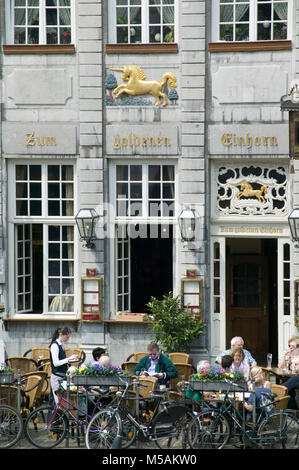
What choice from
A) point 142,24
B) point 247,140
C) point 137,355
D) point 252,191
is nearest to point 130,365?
point 137,355

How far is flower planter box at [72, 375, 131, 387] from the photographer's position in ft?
43.1

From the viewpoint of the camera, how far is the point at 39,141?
17734 mm

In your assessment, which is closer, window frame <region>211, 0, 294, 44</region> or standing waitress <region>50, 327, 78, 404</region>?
standing waitress <region>50, 327, 78, 404</region>

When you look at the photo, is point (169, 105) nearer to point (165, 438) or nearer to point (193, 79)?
point (193, 79)

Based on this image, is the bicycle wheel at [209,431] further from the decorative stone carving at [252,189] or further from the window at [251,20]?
the window at [251,20]

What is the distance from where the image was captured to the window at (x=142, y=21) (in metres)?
17.5

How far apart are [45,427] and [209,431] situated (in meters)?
2.20

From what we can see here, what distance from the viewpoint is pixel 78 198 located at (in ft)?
58.4

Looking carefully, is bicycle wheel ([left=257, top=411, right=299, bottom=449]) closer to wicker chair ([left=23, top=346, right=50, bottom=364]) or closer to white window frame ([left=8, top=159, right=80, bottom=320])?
wicker chair ([left=23, top=346, right=50, bottom=364])

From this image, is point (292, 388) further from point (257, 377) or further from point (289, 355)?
point (289, 355)

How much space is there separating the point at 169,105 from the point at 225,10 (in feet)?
6.23

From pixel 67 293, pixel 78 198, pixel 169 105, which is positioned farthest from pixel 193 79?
pixel 67 293

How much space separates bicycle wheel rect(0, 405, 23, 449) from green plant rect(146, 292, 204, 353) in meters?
4.60

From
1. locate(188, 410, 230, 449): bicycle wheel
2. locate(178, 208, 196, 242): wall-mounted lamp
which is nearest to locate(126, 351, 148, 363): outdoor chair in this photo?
locate(178, 208, 196, 242): wall-mounted lamp
